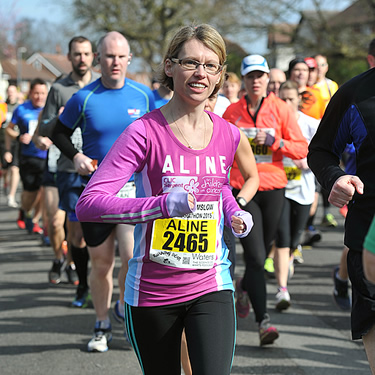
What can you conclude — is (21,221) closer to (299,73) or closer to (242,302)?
(299,73)

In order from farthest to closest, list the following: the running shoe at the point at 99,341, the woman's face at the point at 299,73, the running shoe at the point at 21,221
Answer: the running shoe at the point at 21,221, the woman's face at the point at 299,73, the running shoe at the point at 99,341

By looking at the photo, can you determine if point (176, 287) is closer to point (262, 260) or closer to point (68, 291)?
point (262, 260)

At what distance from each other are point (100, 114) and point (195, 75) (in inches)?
87.4

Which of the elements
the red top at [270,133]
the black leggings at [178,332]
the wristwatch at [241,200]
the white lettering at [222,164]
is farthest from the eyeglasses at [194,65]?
the red top at [270,133]

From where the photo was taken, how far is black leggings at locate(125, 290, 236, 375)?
2922mm

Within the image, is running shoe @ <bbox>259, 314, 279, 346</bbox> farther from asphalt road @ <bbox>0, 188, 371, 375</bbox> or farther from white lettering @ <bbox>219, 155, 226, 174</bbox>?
white lettering @ <bbox>219, 155, 226, 174</bbox>

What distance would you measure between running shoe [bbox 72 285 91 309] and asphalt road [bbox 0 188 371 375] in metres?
0.08

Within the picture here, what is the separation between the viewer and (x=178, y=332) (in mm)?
3020

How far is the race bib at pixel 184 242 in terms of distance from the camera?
301cm

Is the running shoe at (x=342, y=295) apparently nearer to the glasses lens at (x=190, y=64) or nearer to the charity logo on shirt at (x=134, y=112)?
the charity logo on shirt at (x=134, y=112)

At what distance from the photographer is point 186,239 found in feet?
9.94

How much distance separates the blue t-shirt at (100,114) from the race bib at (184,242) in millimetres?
2249

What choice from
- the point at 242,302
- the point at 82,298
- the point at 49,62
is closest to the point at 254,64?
the point at 242,302

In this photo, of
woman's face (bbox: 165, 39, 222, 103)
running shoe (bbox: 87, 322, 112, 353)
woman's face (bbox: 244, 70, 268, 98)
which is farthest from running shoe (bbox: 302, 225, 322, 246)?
woman's face (bbox: 165, 39, 222, 103)
